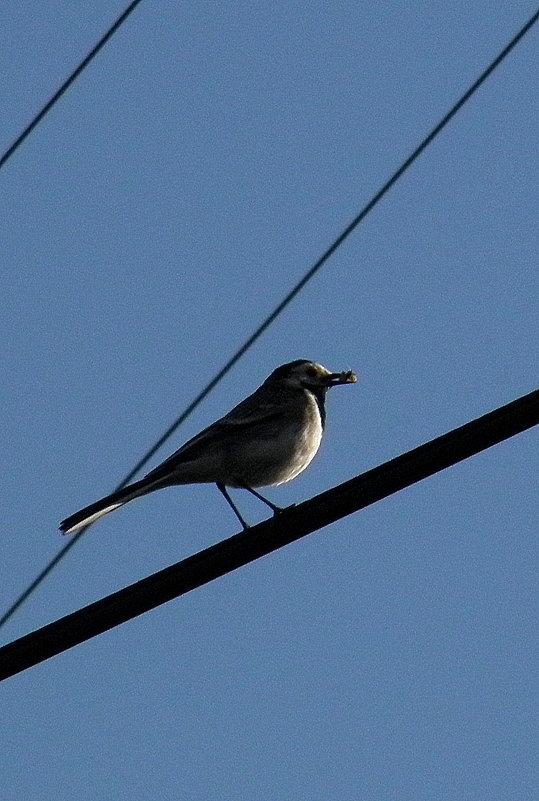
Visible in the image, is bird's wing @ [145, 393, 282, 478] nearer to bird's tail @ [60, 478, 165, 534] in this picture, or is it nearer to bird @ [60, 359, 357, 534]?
bird @ [60, 359, 357, 534]

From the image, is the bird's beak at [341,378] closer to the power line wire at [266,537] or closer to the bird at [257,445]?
the bird at [257,445]

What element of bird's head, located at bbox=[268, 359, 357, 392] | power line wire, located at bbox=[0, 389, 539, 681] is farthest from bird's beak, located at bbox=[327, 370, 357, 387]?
power line wire, located at bbox=[0, 389, 539, 681]

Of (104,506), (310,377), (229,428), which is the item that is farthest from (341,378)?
(104,506)

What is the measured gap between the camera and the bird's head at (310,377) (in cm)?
1084

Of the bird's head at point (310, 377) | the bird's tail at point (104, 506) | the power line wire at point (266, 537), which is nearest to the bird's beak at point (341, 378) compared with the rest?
the bird's head at point (310, 377)

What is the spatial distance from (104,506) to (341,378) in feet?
11.1

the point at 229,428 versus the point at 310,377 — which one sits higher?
the point at 310,377

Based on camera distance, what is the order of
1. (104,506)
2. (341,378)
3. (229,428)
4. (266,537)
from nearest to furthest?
1. (266,537)
2. (104,506)
3. (229,428)
4. (341,378)

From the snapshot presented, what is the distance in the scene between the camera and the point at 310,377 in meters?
10.9

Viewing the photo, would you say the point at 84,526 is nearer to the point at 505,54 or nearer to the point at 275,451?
the point at 275,451

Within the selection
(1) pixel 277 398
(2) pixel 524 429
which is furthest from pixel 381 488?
(1) pixel 277 398

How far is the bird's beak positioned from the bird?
0.24 meters

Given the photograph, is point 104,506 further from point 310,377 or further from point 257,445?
point 310,377

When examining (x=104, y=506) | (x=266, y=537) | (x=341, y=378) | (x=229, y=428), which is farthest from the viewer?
(x=341, y=378)
